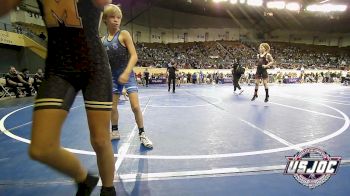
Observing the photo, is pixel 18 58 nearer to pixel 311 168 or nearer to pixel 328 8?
pixel 311 168

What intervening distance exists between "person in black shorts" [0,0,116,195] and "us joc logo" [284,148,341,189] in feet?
6.28

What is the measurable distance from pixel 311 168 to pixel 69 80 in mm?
2398

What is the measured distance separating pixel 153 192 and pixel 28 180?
1318 millimetres

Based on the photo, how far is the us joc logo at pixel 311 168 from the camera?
2.76m

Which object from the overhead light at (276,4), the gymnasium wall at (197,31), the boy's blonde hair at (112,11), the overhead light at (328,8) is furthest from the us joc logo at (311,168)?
the gymnasium wall at (197,31)

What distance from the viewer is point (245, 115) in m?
6.90

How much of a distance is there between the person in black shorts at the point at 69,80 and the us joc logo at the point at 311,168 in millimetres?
1916

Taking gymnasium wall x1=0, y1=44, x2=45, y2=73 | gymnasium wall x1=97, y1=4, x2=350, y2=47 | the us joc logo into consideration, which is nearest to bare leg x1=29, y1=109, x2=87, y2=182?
the us joc logo

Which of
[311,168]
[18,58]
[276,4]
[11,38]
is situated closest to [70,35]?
[311,168]

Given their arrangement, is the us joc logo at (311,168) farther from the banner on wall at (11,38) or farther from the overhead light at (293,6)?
the overhead light at (293,6)

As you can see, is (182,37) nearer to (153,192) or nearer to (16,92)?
(16,92)

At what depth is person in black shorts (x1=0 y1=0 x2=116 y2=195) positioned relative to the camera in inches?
72.2

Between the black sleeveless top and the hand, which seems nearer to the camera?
the black sleeveless top

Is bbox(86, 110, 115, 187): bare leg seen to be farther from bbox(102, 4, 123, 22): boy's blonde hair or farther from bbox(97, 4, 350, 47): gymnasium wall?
bbox(97, 4, 350, 47): gymnasium wall
